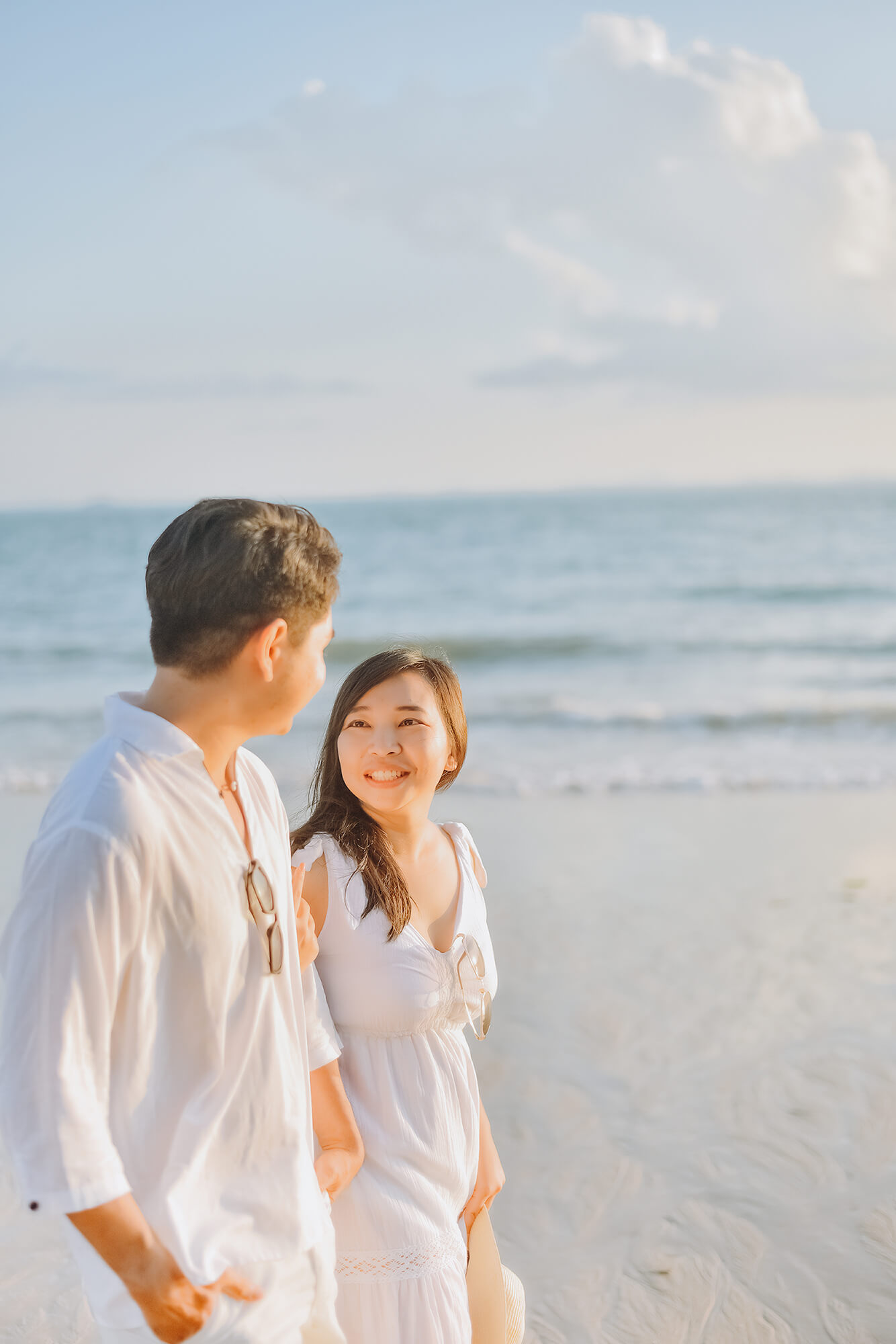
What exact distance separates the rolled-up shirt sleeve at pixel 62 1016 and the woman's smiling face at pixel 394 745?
0.89 m

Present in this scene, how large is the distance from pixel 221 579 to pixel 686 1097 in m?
3.28

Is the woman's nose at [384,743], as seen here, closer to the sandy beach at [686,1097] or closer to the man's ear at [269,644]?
the man's ear at [269,644]

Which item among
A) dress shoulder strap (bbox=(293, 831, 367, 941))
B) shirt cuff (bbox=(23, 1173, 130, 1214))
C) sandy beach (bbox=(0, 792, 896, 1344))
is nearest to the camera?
shirt cuff (bbox=(23, 1173, 130, 1214))

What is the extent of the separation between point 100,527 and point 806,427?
26.8 m

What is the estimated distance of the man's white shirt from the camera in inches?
49.4

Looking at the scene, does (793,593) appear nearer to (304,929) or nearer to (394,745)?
(394,745)

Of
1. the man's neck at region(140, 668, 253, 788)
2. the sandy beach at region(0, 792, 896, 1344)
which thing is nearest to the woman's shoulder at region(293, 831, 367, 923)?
the man's neck at region(140, 668, 253, 788)

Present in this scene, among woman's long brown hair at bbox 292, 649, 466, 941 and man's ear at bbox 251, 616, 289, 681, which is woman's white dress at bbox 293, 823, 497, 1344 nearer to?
woman's long brown hair at bbox 292, 649, 466, 941

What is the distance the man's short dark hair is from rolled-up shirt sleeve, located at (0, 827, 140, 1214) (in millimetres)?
281

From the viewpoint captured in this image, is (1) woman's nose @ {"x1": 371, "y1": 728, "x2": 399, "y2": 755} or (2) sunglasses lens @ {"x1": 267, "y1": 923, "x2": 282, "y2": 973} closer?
(2) sunglasses lens @ {"x1": 267, "y1": 923, "x2": 282, "y2": 973}

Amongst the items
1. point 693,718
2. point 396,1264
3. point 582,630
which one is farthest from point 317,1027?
point 582,630

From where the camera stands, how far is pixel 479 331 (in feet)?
134

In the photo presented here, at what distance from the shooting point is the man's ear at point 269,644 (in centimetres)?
145

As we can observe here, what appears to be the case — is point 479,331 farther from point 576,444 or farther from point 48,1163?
point 48,1163
